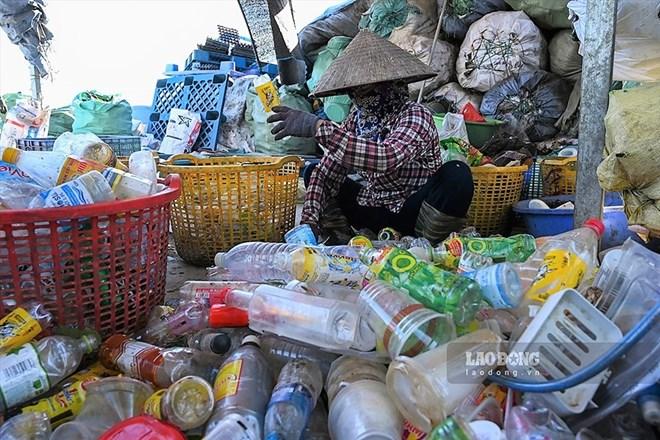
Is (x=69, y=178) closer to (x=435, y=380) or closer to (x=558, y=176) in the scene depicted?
(x=435, y=380)

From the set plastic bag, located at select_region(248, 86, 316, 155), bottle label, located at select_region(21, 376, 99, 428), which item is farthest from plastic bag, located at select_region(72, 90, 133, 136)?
bottle label, located at select_region(21, 376, 99, 428)

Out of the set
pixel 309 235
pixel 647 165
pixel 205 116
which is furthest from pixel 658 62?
pixel 205 116

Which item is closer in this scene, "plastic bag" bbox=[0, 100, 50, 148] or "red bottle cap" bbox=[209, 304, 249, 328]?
"red bottle cap" bbox=[209, 304, 249, 328]

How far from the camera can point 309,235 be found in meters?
1.75

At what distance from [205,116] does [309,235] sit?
3.18 metres

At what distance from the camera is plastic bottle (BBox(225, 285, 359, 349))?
0.97 m

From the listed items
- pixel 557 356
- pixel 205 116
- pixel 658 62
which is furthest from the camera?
pixel 205 116

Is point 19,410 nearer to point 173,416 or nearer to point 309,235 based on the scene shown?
Answer: point 173,416

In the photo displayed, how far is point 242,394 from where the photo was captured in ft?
2.92

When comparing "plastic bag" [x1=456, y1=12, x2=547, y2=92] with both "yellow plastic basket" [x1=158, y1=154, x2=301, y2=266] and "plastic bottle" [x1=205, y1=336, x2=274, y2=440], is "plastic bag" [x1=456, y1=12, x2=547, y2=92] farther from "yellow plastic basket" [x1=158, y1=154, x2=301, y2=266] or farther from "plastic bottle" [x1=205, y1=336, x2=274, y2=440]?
"plastic bottle" [x1=205, y1=336, x2=274, y2=440]

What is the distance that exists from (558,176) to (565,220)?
676 millimetres

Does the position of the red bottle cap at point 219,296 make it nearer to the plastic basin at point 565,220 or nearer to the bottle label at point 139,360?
the bottle label at point 139,360

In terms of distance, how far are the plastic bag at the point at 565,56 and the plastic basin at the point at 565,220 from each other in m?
1.67

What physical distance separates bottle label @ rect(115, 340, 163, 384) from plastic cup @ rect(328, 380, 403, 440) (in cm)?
40
